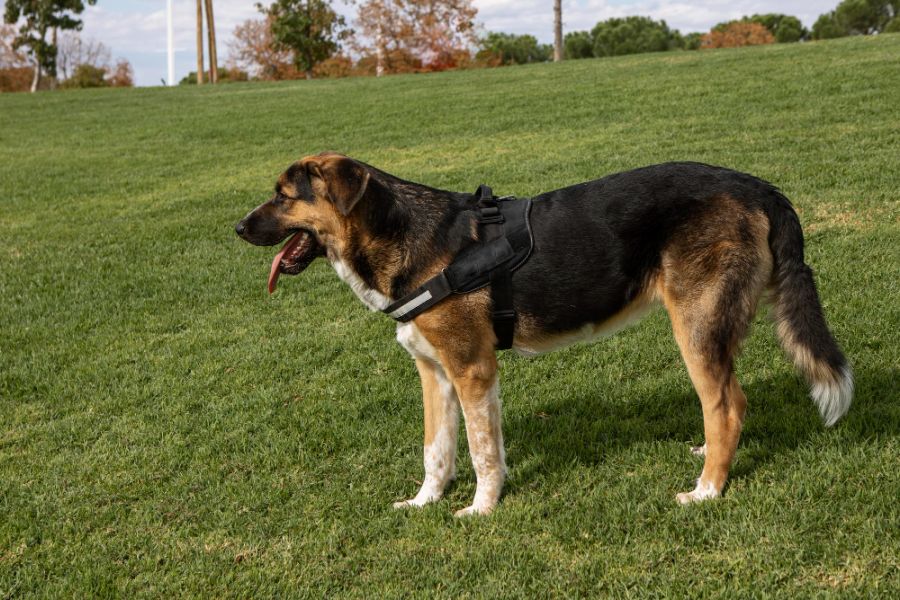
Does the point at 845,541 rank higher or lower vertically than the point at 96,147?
lower

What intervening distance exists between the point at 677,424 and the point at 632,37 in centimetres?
5277

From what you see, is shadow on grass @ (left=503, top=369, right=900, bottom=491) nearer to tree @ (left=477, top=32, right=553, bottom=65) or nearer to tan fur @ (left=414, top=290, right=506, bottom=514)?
tan fur @ (left=414, top=290, right=506, bottom=514)

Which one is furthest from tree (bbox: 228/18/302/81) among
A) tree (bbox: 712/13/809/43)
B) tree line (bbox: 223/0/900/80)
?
tree (bbox: 712/13/809/43)

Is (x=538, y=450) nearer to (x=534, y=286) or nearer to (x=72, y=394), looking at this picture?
(x=534, y=286)

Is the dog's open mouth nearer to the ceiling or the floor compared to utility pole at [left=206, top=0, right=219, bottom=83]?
Result: nearer to the floor

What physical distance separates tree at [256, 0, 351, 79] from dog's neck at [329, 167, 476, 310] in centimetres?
3894

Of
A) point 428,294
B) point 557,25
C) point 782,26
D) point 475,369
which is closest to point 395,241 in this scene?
point 428,294

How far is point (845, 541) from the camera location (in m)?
3.71

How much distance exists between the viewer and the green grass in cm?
387

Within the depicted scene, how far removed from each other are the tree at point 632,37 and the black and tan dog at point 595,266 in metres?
50.0

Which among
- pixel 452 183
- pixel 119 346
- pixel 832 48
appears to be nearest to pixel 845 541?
pixel 119 346

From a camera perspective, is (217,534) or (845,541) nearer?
(845,541)

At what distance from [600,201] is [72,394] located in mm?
4389

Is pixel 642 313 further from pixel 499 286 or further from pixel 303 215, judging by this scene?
pixel 303 215
